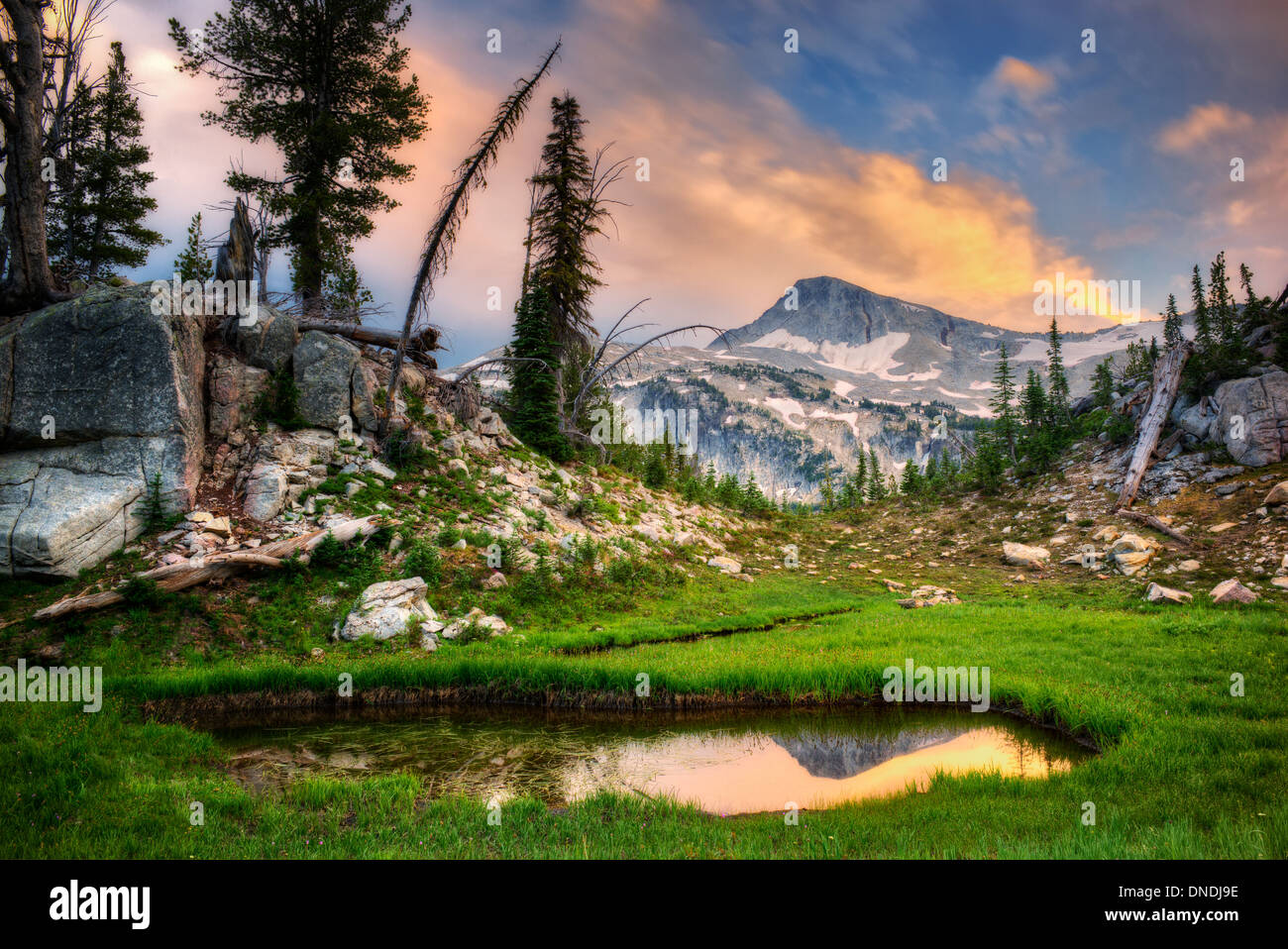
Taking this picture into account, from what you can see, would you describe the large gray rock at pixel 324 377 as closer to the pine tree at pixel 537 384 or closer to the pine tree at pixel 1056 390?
the pine tree at pixel 537 384

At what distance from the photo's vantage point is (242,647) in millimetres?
14281

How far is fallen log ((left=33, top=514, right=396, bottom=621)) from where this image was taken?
13.4 meters

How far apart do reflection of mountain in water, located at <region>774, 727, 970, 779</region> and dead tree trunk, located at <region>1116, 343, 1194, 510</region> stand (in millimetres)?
28612

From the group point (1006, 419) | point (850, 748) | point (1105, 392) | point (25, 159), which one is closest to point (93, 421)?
point (25, 159)

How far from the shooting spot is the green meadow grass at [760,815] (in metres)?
6.12

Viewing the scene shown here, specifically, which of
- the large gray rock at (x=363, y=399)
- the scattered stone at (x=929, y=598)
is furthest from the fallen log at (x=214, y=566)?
the scattered stone at (x=929, y=598)

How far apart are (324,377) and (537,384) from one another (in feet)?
41.6

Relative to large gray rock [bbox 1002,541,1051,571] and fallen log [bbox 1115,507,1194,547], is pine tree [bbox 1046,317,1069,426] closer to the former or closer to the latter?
fallen log [bbox 1115,507,1194,547]

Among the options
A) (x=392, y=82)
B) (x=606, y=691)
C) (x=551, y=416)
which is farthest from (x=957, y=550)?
(x=392, y=82)

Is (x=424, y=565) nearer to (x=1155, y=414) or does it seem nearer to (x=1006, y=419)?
(x=1155, y=414)

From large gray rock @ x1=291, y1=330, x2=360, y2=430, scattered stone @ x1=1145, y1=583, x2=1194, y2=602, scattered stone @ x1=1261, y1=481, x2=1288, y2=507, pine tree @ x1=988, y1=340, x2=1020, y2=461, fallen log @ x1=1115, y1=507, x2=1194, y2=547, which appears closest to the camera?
scattered stone @ x1=1145, y1=583, x2=1194, y2=602

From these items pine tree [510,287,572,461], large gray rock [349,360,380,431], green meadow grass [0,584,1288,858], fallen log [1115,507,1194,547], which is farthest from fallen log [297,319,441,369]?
fallen log [1115,507,1194,547]
